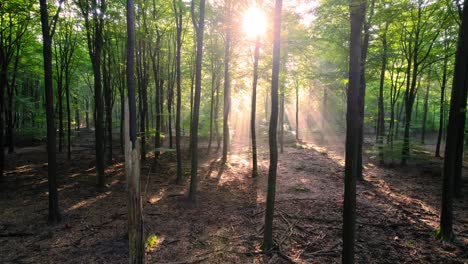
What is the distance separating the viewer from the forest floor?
5.76 m

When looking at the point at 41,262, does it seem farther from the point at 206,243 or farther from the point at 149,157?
the point at 149,157

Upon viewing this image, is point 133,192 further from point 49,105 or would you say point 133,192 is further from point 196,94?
point 196,94

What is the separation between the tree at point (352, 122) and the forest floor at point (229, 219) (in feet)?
5.40

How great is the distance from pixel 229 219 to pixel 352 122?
5524 millimetres

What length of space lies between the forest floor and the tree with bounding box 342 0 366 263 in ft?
5.40

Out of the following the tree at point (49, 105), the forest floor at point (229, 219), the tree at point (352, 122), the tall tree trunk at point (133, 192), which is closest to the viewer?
the tree at point (352, 122)

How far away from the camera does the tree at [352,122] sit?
4.07 m

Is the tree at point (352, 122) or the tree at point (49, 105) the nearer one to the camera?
the tree at point (352, 122)

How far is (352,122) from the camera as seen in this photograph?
164 inches

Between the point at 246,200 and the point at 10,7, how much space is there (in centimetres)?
1245

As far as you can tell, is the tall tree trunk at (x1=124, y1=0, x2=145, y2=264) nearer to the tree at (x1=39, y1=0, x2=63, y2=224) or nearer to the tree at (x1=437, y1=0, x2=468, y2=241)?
the tree at (x1=39, y1=0, x2=63, y2=224)

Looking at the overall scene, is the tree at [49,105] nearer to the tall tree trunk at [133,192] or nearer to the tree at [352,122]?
the tall tree trunk at [133,192]

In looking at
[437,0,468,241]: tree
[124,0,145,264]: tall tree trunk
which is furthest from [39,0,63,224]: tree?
[437,0,468,241]: tree

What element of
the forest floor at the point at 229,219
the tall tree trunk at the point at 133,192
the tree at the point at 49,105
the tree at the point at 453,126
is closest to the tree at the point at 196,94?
the forest floor at the point at 229,219
